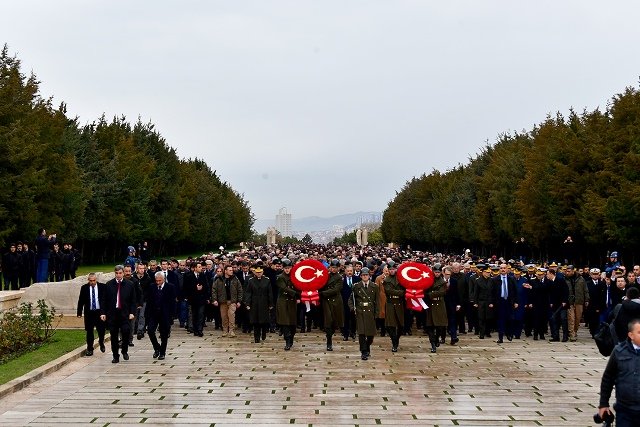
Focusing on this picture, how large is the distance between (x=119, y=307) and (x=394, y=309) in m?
6.20

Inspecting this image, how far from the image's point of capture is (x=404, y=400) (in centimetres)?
1398

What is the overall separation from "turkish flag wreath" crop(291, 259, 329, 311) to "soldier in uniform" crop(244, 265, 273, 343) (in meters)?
1.18

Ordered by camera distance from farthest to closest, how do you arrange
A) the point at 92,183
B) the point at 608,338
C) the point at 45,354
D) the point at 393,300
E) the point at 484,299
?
the point at 92,183 < the point at 484,299 < the point at 393,300 < the point at 45,354 < the point at 608,338

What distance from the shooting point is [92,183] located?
58.0 m

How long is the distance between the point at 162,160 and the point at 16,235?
39.1 meters


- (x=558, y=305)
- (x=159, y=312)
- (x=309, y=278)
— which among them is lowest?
(x=558, y=305)

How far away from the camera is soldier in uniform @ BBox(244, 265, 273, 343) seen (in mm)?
22219

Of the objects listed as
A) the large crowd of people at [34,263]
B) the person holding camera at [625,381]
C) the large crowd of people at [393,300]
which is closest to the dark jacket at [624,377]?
the person holding camera at [625,381]

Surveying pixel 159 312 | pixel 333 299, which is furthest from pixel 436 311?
pixel 159 312

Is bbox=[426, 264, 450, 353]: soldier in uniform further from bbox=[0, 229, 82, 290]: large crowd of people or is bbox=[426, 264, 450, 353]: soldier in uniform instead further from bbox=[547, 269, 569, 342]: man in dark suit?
bbox=[0, 229, 82, 290]: large crowd of people

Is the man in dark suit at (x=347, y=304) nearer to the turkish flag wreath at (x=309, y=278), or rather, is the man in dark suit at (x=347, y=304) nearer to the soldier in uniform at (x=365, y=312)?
the turkish flag wreath at (x=309, y=278)

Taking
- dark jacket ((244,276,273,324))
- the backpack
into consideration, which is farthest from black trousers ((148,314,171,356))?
the backpack

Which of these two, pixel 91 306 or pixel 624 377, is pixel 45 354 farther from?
pixel 624 377

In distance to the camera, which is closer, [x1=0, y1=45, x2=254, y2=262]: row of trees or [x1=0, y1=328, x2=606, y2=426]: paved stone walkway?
[x1=0, y1=328, x2=606, y2=426]: paved stone walkway
